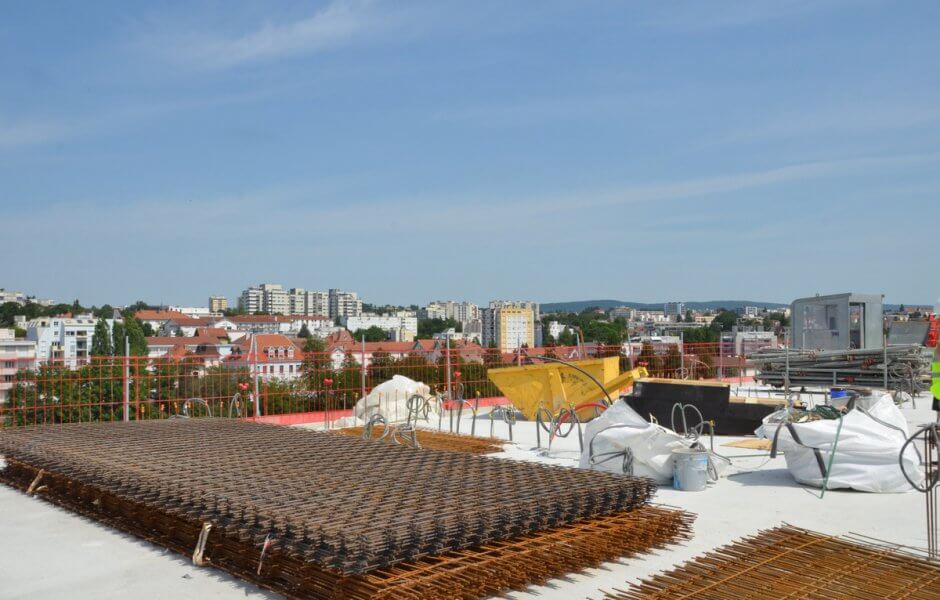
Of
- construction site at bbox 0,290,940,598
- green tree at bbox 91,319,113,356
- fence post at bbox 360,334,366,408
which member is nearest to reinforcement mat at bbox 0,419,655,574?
construction site at bbox 0,290,940,598

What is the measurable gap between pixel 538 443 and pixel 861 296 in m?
14.7

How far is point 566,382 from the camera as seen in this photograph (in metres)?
15.1

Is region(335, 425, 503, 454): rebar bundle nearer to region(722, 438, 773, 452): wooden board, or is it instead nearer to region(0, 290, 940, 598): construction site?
region(0, 290, 940, 598): construction site

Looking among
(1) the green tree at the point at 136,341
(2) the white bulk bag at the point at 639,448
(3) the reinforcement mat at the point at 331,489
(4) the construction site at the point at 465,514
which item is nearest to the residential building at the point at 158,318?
(1) the green tree at the point at 136,341

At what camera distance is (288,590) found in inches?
199

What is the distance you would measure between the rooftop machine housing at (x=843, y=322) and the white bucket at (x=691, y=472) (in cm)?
1640

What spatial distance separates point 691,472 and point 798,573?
299cm

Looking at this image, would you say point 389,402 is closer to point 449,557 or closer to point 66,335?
point 449,557

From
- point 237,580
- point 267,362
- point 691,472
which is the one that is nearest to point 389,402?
point 267,362

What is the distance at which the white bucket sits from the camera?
27.2ft

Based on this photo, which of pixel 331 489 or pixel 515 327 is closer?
pixel 331 489

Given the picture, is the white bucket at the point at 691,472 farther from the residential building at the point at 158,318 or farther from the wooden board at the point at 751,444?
the residential building at the point at 158,318

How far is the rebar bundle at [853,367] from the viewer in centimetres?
1789

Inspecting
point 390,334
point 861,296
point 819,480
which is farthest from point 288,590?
point 390,334
